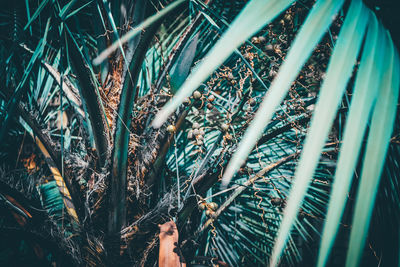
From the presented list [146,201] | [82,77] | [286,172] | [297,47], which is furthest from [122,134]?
[286,172]

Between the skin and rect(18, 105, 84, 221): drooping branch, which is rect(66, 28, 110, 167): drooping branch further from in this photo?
the skin

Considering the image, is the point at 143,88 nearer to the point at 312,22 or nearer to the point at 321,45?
the point at 321,45

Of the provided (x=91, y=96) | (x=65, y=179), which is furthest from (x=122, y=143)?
(x=65, y=179)

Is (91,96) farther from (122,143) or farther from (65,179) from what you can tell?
(65,179)

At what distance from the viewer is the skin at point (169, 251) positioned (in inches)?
20.5

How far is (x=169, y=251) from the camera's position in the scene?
532mm

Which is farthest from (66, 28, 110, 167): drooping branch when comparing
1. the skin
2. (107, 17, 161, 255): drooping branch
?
the skin

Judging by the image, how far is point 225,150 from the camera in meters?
0.59

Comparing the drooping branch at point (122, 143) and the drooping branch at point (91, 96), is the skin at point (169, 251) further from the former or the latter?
the drooping branch at point (91, 96)

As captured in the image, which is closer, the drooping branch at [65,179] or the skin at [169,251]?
the skin at [169,251]

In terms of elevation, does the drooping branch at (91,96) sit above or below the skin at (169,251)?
above

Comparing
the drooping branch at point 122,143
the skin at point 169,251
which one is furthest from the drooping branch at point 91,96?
the skin at point 169,251

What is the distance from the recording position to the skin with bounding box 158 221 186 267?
52cm

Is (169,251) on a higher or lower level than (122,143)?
lower
